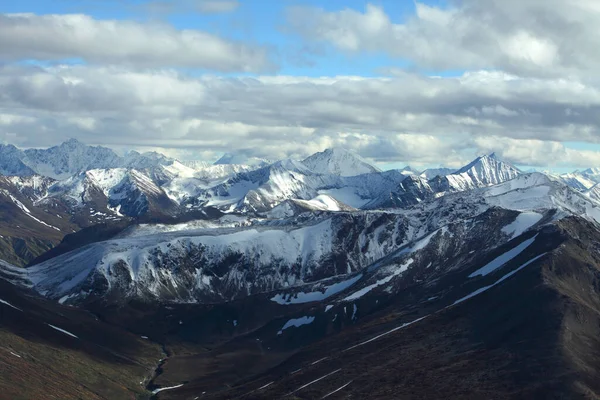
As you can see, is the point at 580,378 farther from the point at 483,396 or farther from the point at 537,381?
the point at 483,396

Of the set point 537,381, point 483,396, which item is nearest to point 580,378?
point 537,381

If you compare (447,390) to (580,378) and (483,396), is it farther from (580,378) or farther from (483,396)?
(580,378)

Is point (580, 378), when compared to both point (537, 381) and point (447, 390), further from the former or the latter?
point (447, 390)

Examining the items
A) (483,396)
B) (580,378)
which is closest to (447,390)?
(483,396)
